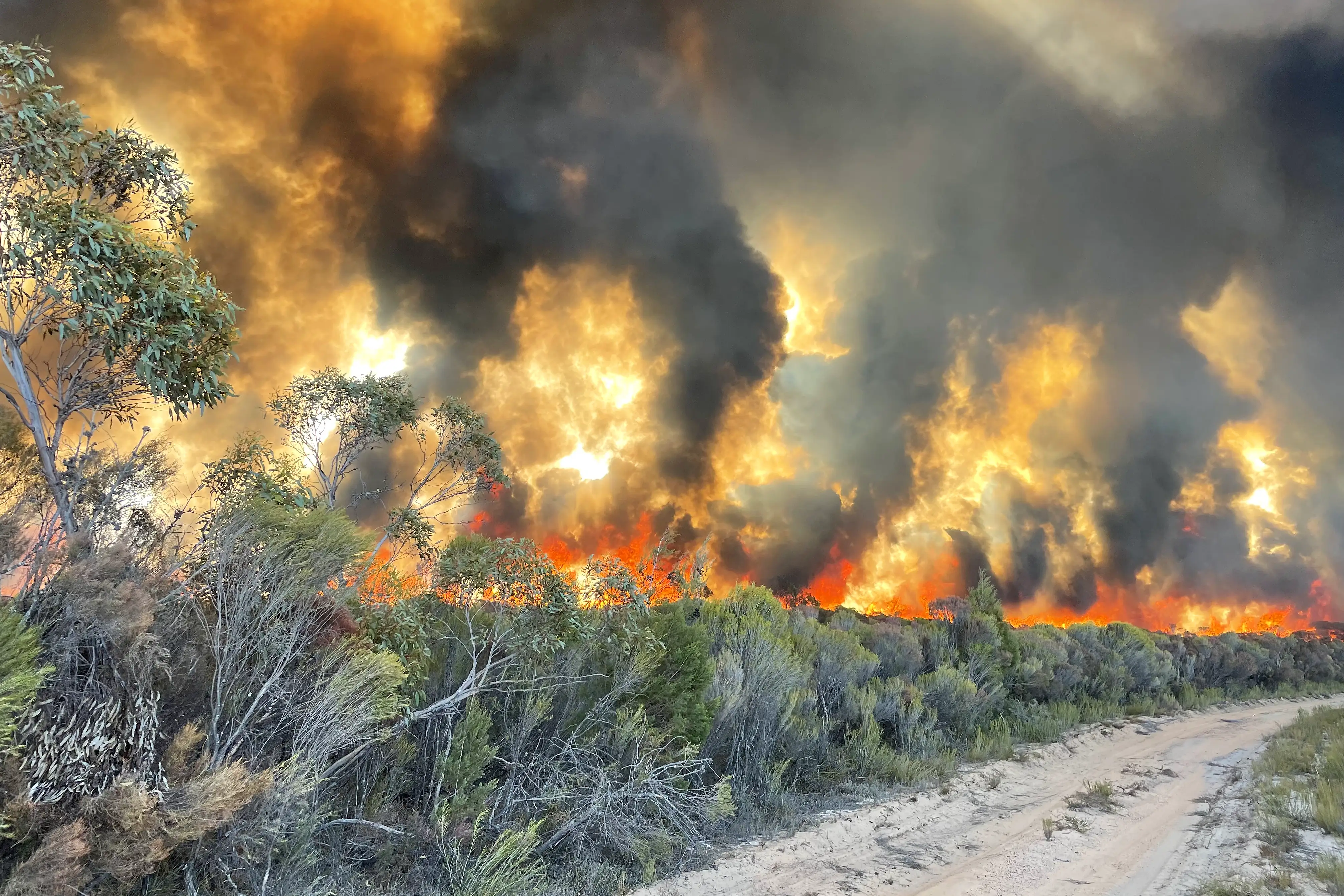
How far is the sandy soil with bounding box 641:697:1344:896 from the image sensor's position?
6836 mm

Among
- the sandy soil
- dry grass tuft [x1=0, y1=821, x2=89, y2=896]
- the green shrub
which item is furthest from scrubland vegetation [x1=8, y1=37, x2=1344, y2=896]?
the green shrub

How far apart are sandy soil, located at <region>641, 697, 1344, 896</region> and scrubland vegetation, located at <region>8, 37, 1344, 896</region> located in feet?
2.08

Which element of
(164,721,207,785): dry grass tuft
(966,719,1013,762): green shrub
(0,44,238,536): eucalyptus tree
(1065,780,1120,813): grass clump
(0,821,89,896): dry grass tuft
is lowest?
(1065,780,1120,813): grass clump

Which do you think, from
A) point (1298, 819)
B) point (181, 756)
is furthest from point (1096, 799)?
point (181, 756)

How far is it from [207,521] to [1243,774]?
1662 centimetres

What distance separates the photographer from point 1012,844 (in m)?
8.21

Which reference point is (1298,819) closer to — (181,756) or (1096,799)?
(1096,799)

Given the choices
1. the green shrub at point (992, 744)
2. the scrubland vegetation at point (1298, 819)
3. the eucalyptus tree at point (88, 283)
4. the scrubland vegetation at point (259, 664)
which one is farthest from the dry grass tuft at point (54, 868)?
the green shrub at point (992, 744)

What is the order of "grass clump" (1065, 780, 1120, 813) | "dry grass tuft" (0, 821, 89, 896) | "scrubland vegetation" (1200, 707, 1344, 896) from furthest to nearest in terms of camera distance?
1. "grass clump" (1065, 780, 1120, 813)
2. "scrubland vegetation" (1200, 707, 1344, 896)
3. "dry grass tuft" (0, 821, 89, 896)

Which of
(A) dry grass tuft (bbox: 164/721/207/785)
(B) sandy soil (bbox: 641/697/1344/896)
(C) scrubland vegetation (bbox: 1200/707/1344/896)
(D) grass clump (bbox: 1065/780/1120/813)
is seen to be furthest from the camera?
(D) grass clump (bbox: 1065/780/1120/813)

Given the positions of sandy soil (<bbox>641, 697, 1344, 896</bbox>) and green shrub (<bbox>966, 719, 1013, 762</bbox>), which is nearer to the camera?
sandy soil (<bbox>641, 697, 1344, 896</bbox>)

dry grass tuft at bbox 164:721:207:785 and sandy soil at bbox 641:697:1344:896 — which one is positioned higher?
dry grass tuft at bbox 164:721:207:785

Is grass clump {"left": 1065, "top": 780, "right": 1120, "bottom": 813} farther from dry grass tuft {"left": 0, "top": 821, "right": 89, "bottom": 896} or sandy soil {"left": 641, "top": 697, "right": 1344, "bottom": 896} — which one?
dry grass tuft {"left": 0, "top": 821, "right": 89, "bottom": 896}

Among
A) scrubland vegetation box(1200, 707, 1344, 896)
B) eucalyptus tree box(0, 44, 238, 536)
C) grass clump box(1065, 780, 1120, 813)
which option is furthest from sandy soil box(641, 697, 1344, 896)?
eucalyptus tree box(0, 44, 238, 536)
